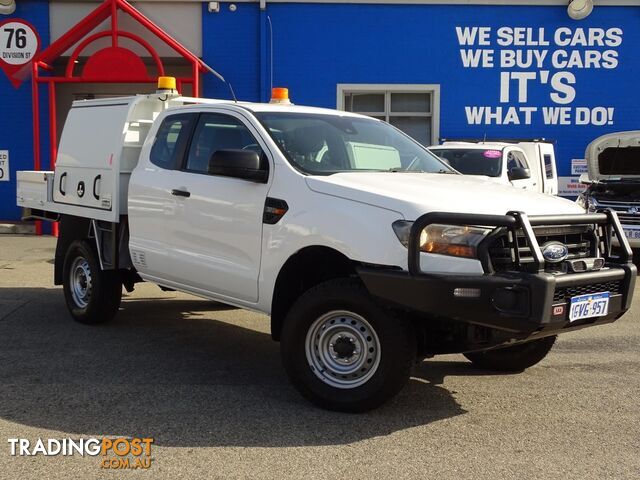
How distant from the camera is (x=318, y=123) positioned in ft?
17.9

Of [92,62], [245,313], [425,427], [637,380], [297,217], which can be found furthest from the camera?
[92,62]

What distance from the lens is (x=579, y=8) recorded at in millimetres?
15711

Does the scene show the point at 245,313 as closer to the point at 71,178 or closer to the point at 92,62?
the point at 71,178

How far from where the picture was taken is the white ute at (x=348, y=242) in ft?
13.0

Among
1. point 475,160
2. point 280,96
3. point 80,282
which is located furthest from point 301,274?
point 475,160

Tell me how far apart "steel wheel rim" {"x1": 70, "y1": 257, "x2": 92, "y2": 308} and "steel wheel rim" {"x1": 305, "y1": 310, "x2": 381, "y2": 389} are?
317 centimetres

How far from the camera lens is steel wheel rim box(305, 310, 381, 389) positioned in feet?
14.3

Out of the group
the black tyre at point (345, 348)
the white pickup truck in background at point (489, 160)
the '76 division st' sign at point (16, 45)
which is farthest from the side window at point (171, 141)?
the '76 division st' sign at point (16, 45)

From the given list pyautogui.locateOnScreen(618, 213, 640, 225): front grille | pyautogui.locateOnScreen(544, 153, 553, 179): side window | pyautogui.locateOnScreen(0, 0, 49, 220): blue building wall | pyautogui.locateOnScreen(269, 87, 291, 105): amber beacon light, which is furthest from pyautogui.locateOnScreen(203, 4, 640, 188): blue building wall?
pyautogui.locateOnScreen(269, 87, 291, 105): amber beacon light

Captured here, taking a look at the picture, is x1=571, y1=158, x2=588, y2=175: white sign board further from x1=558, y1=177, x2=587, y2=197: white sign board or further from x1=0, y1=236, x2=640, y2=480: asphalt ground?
x1=0, y1=236, x2=640, y2=480: asphalt ground

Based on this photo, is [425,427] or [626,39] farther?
[626,39]

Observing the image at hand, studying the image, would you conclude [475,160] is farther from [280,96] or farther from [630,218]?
[280,96]

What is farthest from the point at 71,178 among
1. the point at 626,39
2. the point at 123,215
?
the point at 626,39

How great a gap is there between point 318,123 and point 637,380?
3.06 m
